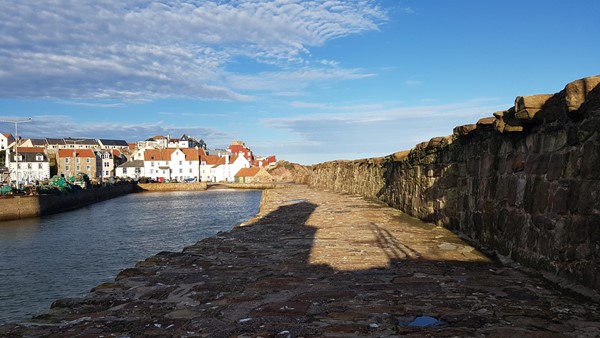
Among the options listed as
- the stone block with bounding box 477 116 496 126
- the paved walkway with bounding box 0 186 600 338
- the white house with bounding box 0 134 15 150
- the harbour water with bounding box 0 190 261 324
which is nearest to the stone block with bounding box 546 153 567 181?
the paved walkway with bounding box 0 186 600 338

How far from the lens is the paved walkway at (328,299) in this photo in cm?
375

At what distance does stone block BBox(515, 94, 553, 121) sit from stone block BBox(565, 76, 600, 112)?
2.25ft

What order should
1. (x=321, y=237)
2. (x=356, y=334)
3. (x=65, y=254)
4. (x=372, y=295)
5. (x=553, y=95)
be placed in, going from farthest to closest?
(x=65, y=254) → (x=321, y=237) → (x=553, y=95) → (x=372, y=295) → (x=356, y=334)

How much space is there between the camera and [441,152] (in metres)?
9.77

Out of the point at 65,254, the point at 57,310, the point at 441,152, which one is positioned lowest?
the point at 65,254

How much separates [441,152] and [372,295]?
18.9 feet

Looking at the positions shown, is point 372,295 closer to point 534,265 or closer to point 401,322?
point 401,322

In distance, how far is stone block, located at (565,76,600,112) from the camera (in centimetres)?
430

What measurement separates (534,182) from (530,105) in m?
0.92

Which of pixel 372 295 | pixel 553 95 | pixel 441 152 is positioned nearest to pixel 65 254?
pixel 441 152

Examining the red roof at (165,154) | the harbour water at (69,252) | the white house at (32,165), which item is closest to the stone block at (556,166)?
the harbour water at (69,252)

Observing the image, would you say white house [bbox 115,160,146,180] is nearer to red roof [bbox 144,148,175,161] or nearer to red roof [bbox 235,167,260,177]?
red roof [bbox 144,148,175,161]

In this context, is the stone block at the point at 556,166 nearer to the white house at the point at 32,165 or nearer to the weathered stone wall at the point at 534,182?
the weathered stone wall at the point at 534,182

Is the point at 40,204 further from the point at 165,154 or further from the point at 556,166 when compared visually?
the point at 165,154
